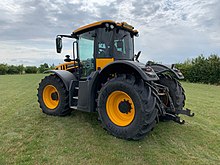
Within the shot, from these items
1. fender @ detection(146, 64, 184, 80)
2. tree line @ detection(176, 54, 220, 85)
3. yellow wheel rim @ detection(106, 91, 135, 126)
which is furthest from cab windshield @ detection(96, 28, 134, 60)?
tree line @ detection(176, 54, 220, 85)

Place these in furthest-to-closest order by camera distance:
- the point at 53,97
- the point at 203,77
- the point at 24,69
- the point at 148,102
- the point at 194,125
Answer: the point at 24,69 → the point at 203,77 → the point at 53,97 → the point at 194,125 → the point at 148,102

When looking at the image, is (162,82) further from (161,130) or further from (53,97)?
(53,97)

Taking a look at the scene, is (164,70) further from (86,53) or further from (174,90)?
(86,53)

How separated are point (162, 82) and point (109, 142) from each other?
2.08 meters

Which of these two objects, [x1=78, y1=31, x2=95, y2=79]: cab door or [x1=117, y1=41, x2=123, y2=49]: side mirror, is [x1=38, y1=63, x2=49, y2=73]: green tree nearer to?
[x1=78, y1=31, x2=95, y2=79]: cab door

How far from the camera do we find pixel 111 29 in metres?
4.01

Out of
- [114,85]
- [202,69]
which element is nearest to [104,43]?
[114,85]

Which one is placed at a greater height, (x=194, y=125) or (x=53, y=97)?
(x=53, y=97)

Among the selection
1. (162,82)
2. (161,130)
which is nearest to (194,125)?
(161,130)

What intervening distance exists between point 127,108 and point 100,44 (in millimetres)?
1604

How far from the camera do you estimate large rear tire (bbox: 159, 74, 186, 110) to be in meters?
4.34

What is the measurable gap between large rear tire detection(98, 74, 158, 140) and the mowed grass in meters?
0.22

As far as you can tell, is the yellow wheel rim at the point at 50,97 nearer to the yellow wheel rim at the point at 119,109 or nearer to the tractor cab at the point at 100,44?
the tractor cab at the point at 100,44

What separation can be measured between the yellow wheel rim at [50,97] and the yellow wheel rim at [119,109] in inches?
76.4
